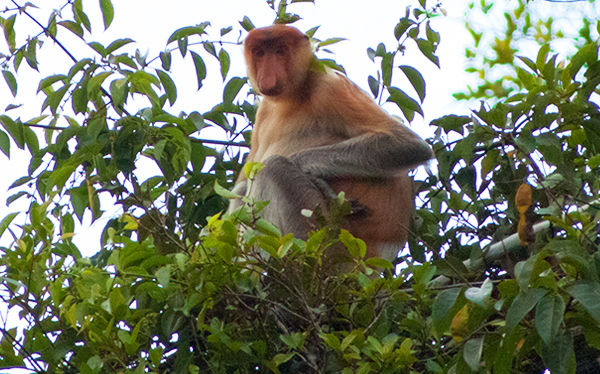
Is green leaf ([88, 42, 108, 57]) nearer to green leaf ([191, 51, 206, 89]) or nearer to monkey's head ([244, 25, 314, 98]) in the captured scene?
green leaf ([191, 51, 206, 89])

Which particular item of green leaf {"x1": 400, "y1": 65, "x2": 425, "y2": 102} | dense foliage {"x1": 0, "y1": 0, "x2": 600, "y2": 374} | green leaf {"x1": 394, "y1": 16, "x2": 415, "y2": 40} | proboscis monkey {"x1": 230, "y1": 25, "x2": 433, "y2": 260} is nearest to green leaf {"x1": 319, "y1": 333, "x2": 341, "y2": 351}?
dense foliage {"x1": 0, "y1": 0, "x2": 600, "y2": 374}

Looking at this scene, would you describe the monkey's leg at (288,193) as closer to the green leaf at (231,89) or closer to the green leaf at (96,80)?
the green leaf at (231,89)

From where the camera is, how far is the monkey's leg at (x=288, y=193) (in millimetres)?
3773

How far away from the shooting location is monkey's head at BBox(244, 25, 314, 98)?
430 centimetres

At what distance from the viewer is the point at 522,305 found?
1.86 metres

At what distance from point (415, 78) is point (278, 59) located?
3.68ft

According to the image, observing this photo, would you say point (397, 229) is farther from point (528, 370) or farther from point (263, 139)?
point (528, 370)

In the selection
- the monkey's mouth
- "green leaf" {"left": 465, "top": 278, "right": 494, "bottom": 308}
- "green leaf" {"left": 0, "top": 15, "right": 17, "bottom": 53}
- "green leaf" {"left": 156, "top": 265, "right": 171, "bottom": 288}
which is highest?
"green leaf" {"left": 0, "top": 15, "right": 17, "bottom": 53}

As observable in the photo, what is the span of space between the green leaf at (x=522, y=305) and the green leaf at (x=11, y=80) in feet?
7.76

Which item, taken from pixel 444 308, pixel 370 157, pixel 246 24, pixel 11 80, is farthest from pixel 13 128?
pixel 444 308

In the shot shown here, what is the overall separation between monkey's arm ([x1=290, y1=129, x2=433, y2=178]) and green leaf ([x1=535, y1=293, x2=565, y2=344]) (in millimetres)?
2100

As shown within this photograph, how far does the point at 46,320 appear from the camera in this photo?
→ 106 inches

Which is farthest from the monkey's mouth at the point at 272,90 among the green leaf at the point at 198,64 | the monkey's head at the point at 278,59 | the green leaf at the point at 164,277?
the green leaf at the point at 164,277

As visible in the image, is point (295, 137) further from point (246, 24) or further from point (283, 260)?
point (283, 260)
